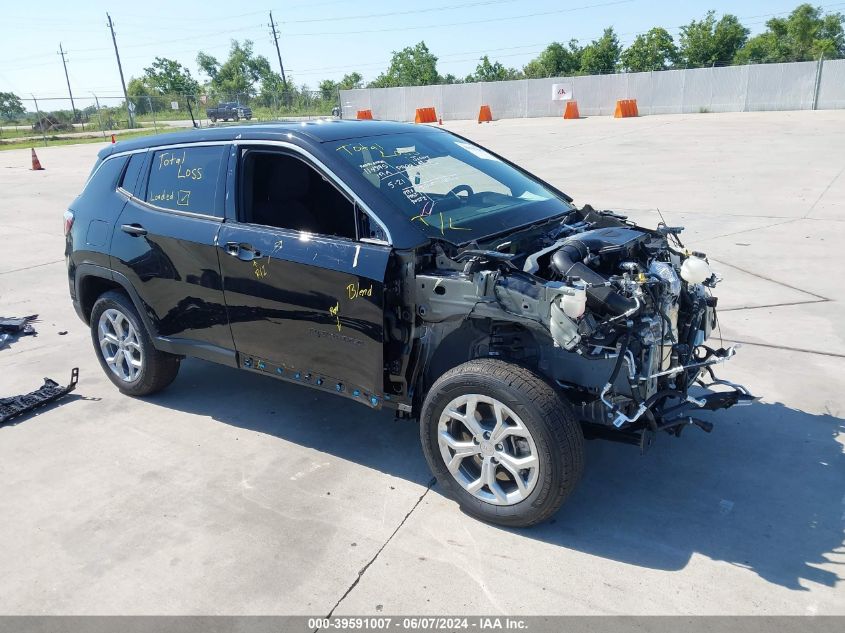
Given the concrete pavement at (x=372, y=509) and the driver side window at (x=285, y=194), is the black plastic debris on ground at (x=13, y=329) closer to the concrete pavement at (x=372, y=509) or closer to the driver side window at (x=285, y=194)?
the concrete pavement at (x=372, y=509)

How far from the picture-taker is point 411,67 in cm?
7894

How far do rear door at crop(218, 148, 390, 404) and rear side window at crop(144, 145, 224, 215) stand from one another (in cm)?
23

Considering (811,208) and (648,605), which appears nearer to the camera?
(648,605)

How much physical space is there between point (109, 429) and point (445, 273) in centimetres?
272

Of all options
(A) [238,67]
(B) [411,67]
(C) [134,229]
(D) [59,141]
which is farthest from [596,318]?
(A) [238,67]

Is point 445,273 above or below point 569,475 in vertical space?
above

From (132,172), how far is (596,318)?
11.6 feet

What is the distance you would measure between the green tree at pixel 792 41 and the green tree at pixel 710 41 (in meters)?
1.70

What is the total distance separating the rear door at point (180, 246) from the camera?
173 inches

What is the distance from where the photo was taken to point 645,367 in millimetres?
3279

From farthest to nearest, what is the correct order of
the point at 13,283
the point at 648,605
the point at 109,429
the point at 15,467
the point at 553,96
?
the point at 553,96 → the point at 13,283 → the point at 109,429 → the point at 15,467 → the point at 648,605

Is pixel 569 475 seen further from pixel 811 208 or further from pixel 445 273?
pixel 811 208

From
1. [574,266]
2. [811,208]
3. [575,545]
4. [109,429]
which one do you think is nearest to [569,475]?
[575,545]

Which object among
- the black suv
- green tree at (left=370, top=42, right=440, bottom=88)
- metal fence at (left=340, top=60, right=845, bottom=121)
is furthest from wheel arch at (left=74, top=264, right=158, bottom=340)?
green tree at (left=370, top=42, right=440, bottom=88)
